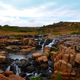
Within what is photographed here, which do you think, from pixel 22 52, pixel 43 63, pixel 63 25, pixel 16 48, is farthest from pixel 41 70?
pixel 63 25

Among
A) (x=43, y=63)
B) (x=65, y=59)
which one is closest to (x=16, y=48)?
(x=43, y=63)

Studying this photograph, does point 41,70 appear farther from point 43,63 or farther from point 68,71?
point 68,71

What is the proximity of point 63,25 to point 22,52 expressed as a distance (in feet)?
207

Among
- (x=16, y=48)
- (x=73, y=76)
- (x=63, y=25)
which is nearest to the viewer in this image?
(x=73, y=76)

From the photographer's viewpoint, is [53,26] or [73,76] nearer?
[73,76]

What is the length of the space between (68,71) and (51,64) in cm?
740

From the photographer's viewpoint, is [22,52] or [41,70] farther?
[22,52]

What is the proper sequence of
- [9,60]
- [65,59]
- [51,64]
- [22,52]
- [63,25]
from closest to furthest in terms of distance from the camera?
[65,59]
[51,64]
[9,60]
[22,52]
[63,25]

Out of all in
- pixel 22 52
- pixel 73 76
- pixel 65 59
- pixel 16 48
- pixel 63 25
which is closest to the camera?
pixel 73 76

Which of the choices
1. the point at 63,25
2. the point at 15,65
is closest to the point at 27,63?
the point at 15,65

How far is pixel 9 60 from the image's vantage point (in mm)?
40156

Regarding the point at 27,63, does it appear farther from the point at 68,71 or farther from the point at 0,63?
the point at 68,71

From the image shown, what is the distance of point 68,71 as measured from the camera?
2961 centimetres

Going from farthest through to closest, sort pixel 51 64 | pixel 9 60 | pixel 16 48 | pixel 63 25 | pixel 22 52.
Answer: pixel 63 25
pixel 16 48
pixel 22 52
pixel 9 60
pixel 51 64
